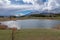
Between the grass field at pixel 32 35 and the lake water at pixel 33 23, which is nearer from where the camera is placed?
the grass field at pixel 32 35

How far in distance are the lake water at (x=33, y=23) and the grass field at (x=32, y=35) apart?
0.16 metres

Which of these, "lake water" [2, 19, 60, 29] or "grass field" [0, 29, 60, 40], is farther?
"lake water" [2, 19, 60, 29]

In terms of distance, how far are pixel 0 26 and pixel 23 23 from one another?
225mm

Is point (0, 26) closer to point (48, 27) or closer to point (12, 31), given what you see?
point (12, 31)

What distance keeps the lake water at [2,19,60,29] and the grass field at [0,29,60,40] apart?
0.16 m

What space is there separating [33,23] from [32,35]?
0.27 m

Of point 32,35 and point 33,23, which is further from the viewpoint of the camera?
point 33,23

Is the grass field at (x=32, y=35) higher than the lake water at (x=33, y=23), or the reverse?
the lake water at (x=33, y=23)

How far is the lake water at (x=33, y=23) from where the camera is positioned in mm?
1438

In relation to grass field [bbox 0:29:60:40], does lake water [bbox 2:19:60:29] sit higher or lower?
higher

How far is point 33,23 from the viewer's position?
150 centimetres

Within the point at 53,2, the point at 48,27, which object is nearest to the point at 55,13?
the point at 53,2

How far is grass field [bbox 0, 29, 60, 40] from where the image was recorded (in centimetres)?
122

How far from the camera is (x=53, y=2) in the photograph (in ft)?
5.20
